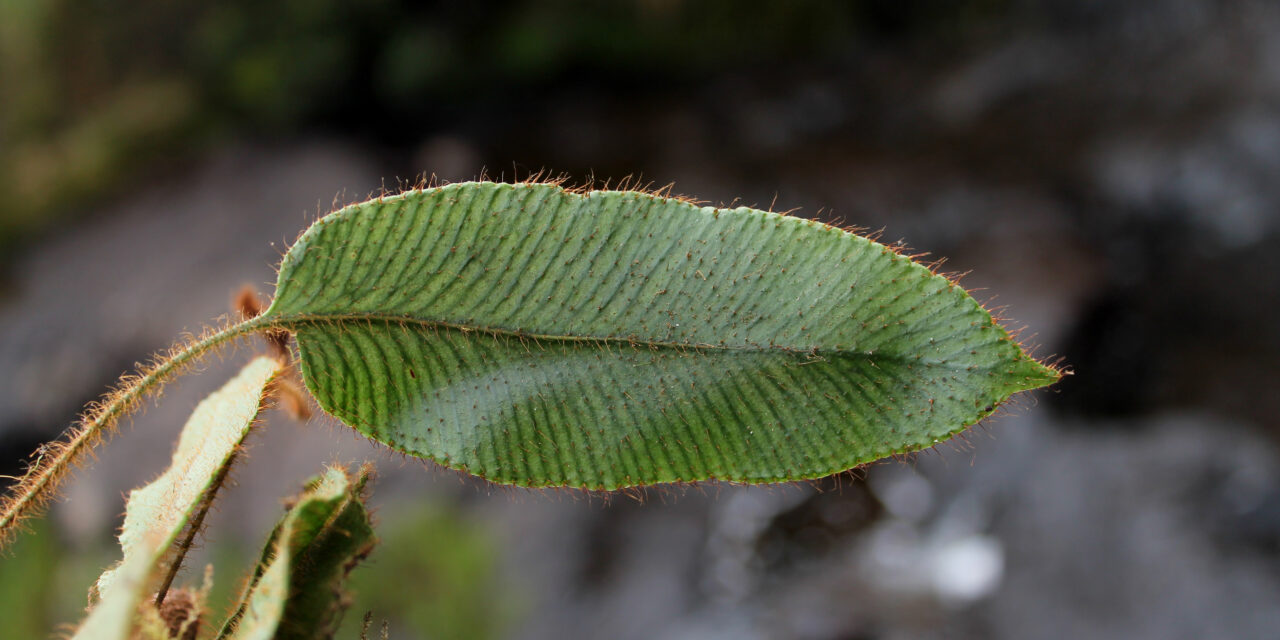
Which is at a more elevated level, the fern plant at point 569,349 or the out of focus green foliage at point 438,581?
the out of focus green foliage at point 438,581

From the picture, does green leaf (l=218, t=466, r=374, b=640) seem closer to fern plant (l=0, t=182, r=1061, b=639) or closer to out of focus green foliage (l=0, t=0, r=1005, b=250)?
fern plant (l=0, t=182, r=1061, b=639)

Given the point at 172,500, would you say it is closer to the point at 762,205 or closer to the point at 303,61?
the point at 762,205

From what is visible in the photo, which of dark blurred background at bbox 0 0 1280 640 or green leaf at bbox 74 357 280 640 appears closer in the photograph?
green leaf at bbox 74 357 280 640

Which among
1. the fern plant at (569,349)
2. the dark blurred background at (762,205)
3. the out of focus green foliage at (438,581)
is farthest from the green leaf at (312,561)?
the out of focus green foliage at (438,581)

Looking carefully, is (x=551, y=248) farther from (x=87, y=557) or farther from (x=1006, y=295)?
(x=87, y=557)

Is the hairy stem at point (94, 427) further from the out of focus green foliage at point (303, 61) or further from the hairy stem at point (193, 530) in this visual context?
the out of focus green foliage at point (303, 61)

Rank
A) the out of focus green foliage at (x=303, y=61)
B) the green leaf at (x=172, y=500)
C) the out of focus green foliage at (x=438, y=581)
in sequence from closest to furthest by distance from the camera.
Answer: the green leaf at (x=172, y=500)
the out of focus green foliage at (x=438, y=581)
the out of focus green foliage at (x=303, y=61)

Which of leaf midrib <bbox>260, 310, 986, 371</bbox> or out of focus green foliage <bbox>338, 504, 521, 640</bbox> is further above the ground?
out of focus green foliage <bbox>338, 504, 521, 640</bbox>

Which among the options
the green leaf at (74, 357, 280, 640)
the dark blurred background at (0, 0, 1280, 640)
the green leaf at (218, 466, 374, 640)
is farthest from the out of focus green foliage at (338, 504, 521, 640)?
the green leaf at (218, 466, 374, 640)
